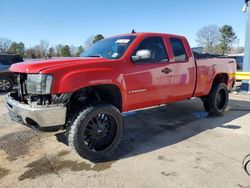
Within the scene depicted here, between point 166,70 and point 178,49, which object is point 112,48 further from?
point 178,49

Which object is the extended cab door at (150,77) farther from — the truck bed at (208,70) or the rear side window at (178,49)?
the truck bed at (208,70)

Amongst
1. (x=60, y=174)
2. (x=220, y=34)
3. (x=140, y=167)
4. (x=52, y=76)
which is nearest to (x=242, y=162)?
(x=140, y=167)

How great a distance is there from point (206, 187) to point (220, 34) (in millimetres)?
64102

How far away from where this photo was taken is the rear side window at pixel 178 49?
525cm

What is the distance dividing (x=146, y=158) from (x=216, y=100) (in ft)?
11.0

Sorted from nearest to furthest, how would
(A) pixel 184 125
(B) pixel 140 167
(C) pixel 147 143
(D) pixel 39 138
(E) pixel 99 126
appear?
(B) pixel 140 167 < (E) pixel 99 126 < (C) pixel 147 143 < (D) pixel 39 138 < (A) pixel 184 125

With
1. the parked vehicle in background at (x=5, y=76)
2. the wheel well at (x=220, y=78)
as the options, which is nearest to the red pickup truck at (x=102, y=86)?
the wheel well at (x=220, y=78)

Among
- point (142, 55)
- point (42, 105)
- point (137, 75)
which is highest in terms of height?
point (142, 55)

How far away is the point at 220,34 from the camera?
61469mm

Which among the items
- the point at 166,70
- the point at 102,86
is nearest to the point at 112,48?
the point at 102,86

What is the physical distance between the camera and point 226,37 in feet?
196

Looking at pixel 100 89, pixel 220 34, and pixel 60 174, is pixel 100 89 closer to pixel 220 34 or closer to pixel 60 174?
pixel 60 174

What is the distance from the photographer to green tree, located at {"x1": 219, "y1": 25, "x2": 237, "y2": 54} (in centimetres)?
5894

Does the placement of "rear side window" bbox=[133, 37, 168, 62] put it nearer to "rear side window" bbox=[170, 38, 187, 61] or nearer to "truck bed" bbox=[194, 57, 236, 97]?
"rear side window" bbox=[170, 38, 187, 61]
